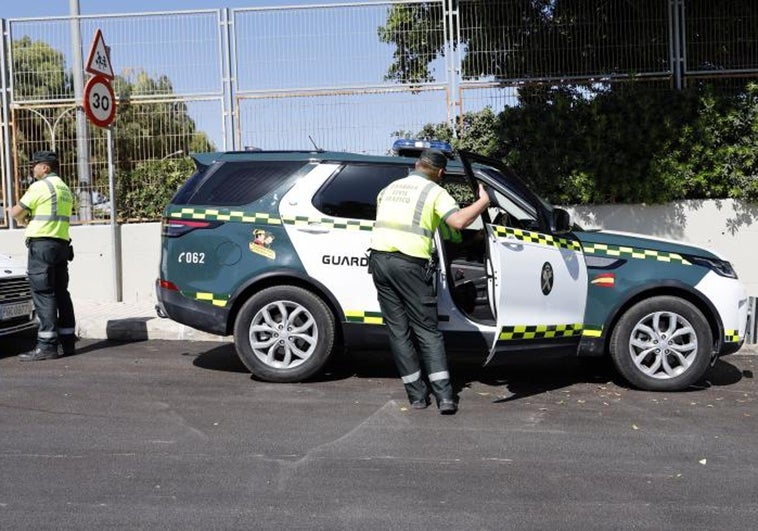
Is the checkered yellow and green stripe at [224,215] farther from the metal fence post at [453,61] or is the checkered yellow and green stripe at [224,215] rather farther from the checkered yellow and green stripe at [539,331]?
the metal fence post at [453,61]

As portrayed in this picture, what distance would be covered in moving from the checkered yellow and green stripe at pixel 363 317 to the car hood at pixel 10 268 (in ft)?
11.5

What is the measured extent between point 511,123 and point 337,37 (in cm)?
270

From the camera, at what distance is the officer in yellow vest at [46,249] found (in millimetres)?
7691

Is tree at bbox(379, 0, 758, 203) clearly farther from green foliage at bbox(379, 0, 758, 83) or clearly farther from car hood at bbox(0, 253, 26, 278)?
car hood at bbox(0, 253, 26, 278)

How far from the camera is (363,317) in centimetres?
658

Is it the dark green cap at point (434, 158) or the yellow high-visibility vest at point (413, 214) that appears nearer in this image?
the yellow high-visibility vest at point (413, 214)

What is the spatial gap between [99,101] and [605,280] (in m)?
6.39

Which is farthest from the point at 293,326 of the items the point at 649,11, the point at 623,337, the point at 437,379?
the point at 649,11

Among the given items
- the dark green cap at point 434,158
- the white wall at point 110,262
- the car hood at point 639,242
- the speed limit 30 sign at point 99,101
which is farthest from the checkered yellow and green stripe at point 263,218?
the white wall at point 110,262

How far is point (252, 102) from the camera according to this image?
38.7 feet

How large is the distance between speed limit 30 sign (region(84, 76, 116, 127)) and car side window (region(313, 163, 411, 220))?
428 centimetres

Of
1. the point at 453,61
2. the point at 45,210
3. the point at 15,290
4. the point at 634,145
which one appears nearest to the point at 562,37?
the point at 453,61

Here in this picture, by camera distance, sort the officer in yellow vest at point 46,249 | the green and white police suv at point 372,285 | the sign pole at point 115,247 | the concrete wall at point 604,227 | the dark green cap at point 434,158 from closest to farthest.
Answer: the dark green cap at point 434,158
the green and white police suv at point 372,285
the officer in yellow vest at point 46,249
the sign pole at point 115,247
the concrete wall at point 604,227

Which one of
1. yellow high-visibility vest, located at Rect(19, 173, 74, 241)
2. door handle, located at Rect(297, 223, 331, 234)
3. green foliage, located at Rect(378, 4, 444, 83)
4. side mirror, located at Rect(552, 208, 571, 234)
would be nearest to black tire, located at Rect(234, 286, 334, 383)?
door handle, located at Rect(297, 223, 331, 234)
